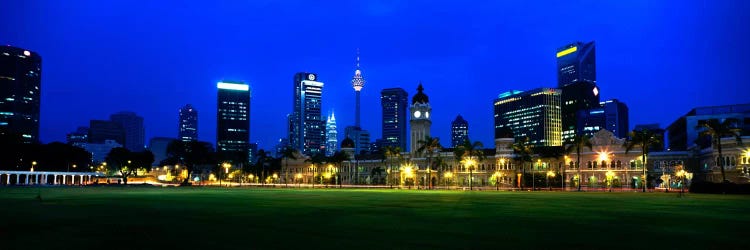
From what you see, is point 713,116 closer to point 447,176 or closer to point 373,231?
point 447,176

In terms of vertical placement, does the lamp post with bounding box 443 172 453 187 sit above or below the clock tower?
below

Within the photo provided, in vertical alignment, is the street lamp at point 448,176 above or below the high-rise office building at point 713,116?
below

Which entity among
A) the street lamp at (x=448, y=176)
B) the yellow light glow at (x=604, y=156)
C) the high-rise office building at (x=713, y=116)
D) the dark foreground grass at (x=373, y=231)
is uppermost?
the high-rise office building at (x=713, y=116)

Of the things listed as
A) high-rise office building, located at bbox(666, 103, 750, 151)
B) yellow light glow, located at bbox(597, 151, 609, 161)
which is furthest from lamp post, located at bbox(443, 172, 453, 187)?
high-rise office building, located at bbox(666, 103, 750, 151)

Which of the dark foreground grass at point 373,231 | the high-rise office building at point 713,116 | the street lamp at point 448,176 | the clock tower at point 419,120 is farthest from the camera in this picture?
the clock tower at point 419,120

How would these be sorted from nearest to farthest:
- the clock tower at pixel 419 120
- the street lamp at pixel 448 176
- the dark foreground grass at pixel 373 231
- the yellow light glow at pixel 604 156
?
the dark foreground grass at pixel 373 231 < the yellow light glow at pixel 604 156 < the street lamp at pixel 448 176 < the clock tower at pixel 419 120

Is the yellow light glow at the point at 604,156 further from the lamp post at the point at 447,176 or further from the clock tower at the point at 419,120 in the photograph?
the clock tower at the point at 419,120

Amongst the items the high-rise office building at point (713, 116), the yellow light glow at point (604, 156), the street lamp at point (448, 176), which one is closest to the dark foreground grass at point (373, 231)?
the yellow light glow at point (604, 156)

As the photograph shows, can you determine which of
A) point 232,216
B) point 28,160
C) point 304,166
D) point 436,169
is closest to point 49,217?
point 232,216

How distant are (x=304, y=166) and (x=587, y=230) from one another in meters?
175

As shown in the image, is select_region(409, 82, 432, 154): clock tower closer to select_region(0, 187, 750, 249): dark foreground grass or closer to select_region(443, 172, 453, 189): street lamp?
select_region(443, 172, 453, 189): street lamp

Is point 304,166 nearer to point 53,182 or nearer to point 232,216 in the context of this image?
point 53,182

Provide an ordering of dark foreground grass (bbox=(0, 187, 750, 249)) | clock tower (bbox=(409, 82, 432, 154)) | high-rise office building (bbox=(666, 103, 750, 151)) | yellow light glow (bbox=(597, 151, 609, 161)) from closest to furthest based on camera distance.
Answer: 1. dark foreground grass (bbox=(0, 187, 750, 249))
2. yellow light glow (bbox=(597, 151, 609, 161))
3. high-rise office building (bbox=(666, 103, 750, 151))
4. clock tower (bbox=(409, 82, 432, 154))

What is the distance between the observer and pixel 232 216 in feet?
110
